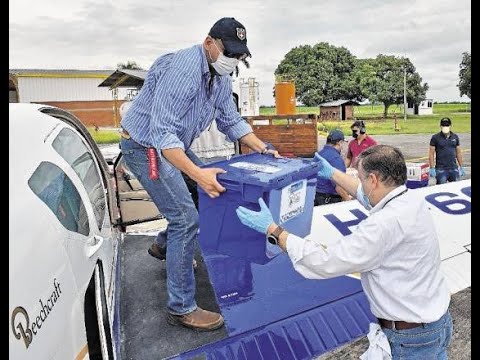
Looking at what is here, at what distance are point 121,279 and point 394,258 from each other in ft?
7.34

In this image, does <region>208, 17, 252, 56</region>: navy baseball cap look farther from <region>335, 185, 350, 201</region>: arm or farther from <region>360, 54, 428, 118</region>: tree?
<region>360, 54, 428, 118</region>: tree

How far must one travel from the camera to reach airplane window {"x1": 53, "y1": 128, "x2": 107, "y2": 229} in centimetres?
234

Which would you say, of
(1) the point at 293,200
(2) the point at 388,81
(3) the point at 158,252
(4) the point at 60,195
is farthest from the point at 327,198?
(2) the point at 388,81

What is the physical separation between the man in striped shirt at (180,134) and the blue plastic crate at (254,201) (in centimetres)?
12

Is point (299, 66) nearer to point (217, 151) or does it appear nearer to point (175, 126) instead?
point (217, 151)

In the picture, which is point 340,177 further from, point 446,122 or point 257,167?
point 446,122

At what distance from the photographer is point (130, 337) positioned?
2.65 m

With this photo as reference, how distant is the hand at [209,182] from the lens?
8.51ft

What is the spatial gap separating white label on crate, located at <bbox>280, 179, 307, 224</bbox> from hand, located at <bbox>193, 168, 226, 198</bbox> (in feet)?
1.31

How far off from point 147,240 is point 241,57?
7.35ft

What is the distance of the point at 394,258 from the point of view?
6.44 ft

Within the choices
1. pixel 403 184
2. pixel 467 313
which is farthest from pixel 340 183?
pixel 467 313

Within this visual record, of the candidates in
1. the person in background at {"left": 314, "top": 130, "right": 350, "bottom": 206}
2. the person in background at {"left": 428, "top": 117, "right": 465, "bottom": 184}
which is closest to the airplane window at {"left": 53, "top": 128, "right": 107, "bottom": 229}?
the person in background at {"left": 314, "top": 130, "right": 350, "bottom": 206}

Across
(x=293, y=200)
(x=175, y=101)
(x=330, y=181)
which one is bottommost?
(x=330, y=181)
